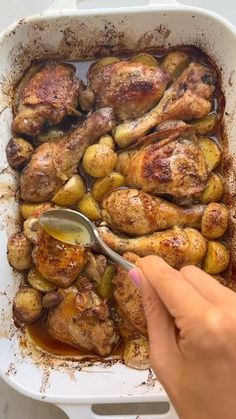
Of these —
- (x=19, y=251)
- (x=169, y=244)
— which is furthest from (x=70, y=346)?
(x=169, y=244)

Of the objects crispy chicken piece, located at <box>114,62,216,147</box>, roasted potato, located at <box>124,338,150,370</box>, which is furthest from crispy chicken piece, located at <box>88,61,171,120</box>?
roasted potato, located at <box>124,338,150,370</box>

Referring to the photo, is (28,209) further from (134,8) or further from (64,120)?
(134,8)

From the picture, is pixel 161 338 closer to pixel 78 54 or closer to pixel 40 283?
pixel 40 283

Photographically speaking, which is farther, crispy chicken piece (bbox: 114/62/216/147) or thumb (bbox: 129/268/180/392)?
crispy chicken piece (bbox: 114/62/216/147)

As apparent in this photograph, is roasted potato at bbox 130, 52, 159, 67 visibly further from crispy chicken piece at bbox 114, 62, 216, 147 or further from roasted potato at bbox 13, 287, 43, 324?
roasted potato at bbox 13, 287, 43, 324

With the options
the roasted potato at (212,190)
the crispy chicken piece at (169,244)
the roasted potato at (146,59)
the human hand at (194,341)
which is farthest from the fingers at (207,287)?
the roasted potato at (146,59)

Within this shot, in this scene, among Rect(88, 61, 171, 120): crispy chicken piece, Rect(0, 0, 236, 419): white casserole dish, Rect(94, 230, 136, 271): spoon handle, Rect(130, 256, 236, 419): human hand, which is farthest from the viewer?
Rect(88, 61, 171, 120): crispy chicken piece
